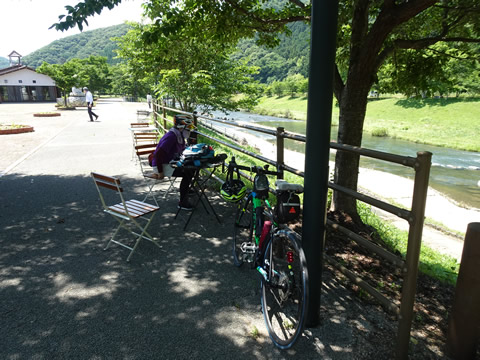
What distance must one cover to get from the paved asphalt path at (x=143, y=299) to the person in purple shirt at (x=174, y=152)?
46cm

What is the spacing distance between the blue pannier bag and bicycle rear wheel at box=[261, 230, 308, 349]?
2.08 meters

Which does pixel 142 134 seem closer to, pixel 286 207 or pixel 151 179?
pixel 151 179

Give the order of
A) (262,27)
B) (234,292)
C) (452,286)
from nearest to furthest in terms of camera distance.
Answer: (234,292)
(452,286)
(262,27)

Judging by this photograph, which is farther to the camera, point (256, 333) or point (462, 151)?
point (462, 151)

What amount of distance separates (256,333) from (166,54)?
5946 millimetres

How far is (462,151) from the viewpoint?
1073 inches

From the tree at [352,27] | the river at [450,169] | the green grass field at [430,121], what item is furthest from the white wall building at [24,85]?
the tree at [352,27]

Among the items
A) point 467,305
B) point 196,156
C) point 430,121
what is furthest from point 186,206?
point 430,121

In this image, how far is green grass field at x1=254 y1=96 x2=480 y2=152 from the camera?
103 feet

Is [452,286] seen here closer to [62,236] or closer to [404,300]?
[404,300]

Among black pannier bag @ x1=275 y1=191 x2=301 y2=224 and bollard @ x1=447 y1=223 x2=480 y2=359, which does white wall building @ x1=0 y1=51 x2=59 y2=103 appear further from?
bollard @ x1=447 y1=223 x2=480 y2=359

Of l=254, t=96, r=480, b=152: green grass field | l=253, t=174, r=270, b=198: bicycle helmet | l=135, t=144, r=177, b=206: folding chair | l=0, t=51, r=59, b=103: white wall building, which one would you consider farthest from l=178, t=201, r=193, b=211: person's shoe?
l=0, t=51, r=59, b=103: white wall building

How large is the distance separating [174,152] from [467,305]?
447 cm

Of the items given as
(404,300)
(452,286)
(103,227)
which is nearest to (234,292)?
(404,300)
